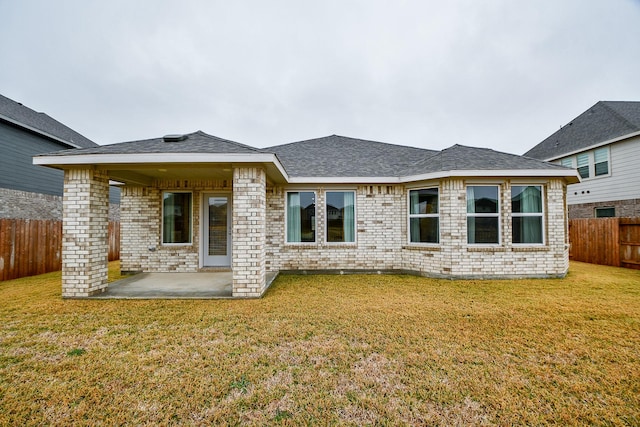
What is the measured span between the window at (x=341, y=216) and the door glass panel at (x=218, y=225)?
3.10 m

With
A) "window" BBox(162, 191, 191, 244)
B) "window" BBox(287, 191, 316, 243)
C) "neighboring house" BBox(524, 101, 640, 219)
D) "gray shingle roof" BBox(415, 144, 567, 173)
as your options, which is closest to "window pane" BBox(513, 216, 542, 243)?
"gray shingle roof" BBox(415, 144, 567, 173)

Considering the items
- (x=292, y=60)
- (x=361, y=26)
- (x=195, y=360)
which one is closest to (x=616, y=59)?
(x=361, y=26)

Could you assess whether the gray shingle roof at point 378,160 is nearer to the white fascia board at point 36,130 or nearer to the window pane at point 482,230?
the window pane at point 482,230

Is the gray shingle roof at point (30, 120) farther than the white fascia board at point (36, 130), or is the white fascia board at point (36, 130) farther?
the gray shingle roof at point (30, 120)

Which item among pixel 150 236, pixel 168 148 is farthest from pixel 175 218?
pixel 168 148

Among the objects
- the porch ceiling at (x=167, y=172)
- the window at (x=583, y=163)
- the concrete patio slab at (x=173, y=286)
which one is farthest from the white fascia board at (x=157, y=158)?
the window at (x=583, y=163)

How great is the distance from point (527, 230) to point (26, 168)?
18317 millimetres

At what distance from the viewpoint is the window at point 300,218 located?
8.03 metres

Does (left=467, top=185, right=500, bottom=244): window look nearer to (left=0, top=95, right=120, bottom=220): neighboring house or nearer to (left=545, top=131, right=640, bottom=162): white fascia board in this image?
(left=545, top=131, right=640, bottom=162): white fascia board

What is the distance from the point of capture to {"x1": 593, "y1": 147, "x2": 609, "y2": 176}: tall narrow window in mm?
12172

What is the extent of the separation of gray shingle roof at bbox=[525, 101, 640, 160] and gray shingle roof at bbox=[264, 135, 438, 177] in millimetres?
8738

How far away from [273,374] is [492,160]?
7686 millimetres

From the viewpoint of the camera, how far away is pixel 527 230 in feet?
23.7

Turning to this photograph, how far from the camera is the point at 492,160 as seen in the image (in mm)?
7461
